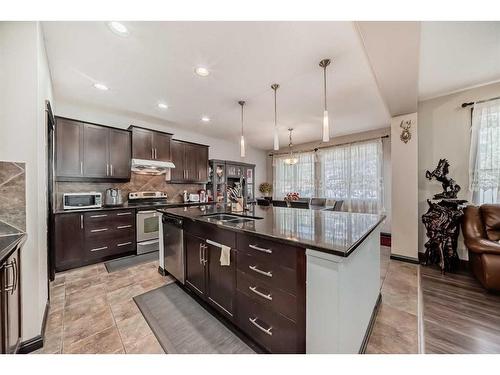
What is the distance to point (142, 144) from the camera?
12.2 ft

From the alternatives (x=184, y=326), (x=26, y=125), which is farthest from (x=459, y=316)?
(x=26, y=125)

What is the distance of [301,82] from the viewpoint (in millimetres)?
2562

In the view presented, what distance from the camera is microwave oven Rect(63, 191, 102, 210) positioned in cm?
294

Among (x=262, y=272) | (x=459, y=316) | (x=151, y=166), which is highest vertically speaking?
(x=151, y=166)

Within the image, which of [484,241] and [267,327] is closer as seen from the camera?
[267,327]

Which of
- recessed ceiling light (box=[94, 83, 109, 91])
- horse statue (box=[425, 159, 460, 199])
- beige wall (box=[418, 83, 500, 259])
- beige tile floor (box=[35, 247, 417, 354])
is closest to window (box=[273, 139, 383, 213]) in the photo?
beige wall (box=[418, 83, 500, 259])

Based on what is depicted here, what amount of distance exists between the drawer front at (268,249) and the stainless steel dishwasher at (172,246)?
105 cm

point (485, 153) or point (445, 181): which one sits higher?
point (485, 153)

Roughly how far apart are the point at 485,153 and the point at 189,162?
16.6ft

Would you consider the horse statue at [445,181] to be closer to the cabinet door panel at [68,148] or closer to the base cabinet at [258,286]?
the base cabinet at [258,286]

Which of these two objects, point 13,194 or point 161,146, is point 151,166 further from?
point 13,194

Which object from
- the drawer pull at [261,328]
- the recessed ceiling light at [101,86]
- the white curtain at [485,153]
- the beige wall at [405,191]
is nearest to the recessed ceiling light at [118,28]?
the recessed ceiling light at [101,86]

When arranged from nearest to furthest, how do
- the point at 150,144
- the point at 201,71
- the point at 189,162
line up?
1. the point at 201,71
2. the point at 150,144
3. the point at 189,162
